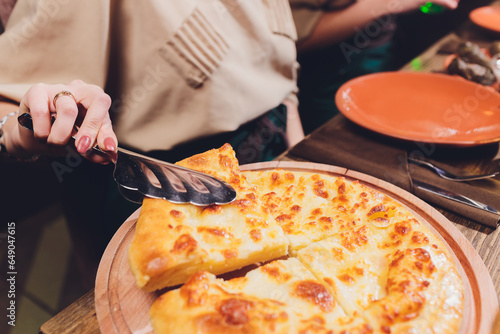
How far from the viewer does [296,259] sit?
114 cm

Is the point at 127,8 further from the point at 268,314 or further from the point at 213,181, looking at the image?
the point at 268,314

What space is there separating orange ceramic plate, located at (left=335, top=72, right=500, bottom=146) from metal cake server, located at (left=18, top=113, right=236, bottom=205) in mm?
929

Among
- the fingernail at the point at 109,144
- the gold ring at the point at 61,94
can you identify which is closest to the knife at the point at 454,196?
the fingernail at the point at 109,144

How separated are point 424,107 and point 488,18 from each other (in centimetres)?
214

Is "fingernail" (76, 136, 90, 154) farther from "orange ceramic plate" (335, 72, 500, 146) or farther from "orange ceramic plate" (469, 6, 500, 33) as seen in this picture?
"orange ceramic plate" (469, 6, 500, 33)

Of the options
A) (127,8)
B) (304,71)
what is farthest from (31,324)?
(304,71)

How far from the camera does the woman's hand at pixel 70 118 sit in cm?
113

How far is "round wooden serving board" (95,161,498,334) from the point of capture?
3.10ft

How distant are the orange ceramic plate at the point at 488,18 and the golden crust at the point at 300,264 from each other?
9.10 feet

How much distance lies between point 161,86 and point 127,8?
0.37 meters

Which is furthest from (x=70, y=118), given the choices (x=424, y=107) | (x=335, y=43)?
(x=335, y=43)

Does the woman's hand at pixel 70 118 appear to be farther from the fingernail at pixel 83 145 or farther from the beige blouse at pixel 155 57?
the beige blouse at pixel 155 57

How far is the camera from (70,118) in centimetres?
116

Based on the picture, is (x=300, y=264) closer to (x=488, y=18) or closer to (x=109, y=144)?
(x=109, y=144)
